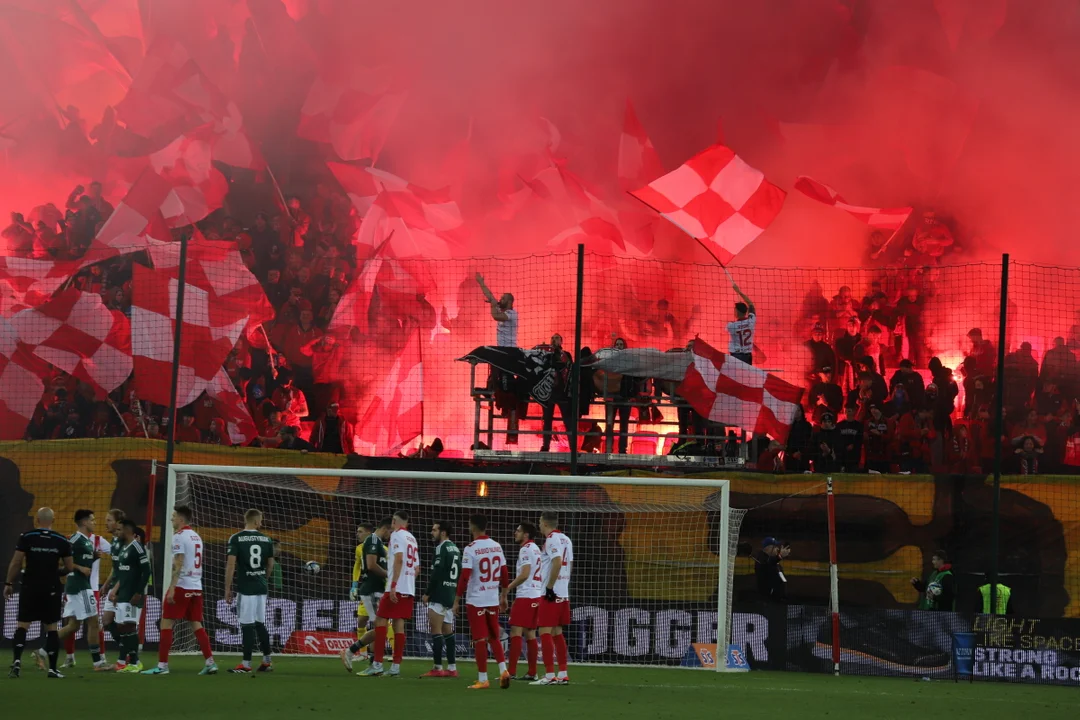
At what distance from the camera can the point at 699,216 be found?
2159 cm

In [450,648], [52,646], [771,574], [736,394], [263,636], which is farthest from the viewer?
[736,394]

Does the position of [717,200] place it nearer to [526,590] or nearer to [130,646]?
[526,590]

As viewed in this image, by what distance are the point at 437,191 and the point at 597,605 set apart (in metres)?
16.8

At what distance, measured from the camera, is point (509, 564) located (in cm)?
1742

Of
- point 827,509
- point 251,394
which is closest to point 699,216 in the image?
point 827,509

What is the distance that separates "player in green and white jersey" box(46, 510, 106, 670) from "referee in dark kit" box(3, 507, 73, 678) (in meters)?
0.88

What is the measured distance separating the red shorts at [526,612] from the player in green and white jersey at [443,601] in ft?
2.91

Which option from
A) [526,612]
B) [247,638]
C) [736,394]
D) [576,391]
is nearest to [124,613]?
[247,638]

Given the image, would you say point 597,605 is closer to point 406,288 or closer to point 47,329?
point 47,329

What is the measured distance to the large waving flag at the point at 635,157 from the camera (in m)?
30.4

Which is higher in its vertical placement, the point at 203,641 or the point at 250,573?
the point at 250,573

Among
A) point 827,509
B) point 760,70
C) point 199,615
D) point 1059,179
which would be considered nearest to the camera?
point 199,615

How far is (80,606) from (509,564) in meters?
5.62

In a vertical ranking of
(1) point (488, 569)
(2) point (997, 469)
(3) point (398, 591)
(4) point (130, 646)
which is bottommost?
(4) point (130, 646)
